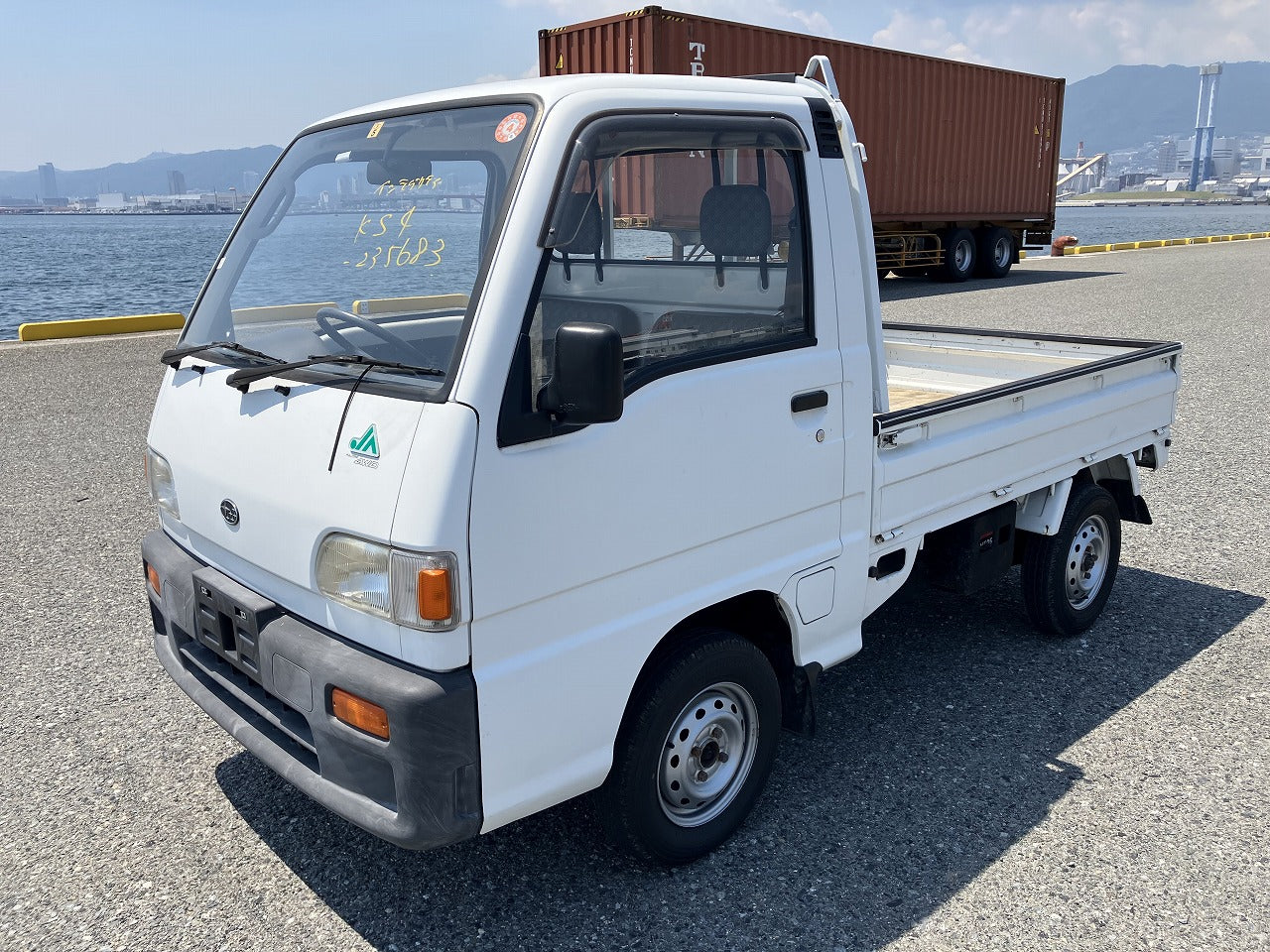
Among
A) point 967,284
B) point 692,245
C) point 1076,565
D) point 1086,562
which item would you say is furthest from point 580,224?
point 967,284

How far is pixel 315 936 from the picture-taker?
2.69 m

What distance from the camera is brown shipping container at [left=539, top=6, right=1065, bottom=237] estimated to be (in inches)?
611

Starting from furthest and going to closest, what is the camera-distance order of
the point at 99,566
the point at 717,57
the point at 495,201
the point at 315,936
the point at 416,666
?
the point at 717,57
the point at 99,566
the point at 315,936
the point at 495,201
the point at 416,666

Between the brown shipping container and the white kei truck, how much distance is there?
11.9 meters

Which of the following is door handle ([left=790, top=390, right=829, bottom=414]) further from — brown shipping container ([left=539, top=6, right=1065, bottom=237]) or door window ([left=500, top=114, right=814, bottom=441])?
brown shipping container ([left=539, top=6, right=1065, bottom=237])

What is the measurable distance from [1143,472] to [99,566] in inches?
257

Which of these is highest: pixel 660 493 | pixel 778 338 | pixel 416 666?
pixel 778 338

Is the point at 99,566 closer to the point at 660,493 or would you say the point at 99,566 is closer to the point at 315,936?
the point at 315,936

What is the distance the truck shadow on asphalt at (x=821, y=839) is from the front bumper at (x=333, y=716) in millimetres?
513

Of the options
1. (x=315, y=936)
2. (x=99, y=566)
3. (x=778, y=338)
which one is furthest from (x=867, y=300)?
(x=99, y=566)

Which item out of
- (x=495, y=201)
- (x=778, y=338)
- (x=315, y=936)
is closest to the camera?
(x=495, y=201)

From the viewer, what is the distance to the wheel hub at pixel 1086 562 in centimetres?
447

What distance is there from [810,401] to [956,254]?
2007cm

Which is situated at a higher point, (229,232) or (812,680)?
(229,232)
